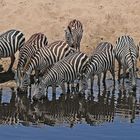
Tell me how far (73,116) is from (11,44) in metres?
5.88

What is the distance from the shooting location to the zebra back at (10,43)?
18.4m

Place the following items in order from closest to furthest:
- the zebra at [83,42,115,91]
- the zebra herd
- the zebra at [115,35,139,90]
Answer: the zebra herd → the zebra at [83,42,115,91] → the zebra at [115,35,139,90]

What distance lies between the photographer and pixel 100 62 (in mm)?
16234

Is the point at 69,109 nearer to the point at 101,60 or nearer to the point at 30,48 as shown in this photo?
the point at 101,60

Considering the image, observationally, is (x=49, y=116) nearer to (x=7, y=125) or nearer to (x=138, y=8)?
(x=7, y=125)

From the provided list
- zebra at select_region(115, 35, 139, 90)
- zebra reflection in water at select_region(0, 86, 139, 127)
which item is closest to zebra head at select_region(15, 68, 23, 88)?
zebra reflection in water at select_region(0, 86, 139, 127)

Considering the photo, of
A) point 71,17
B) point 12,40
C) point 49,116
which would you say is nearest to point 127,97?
point 49,116

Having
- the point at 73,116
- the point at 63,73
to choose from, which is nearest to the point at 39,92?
the point at 63,73

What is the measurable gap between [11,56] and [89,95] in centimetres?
406

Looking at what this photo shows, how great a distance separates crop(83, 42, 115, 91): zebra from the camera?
51.8 ft

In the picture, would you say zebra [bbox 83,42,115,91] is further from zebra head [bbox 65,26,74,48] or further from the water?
zebra head [bbox 65,26,74,48]

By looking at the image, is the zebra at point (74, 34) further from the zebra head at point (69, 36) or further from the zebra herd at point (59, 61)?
the zebra herd at point (59, 61)

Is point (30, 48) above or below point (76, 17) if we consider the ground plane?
below

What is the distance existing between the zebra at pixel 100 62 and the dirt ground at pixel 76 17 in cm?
487
